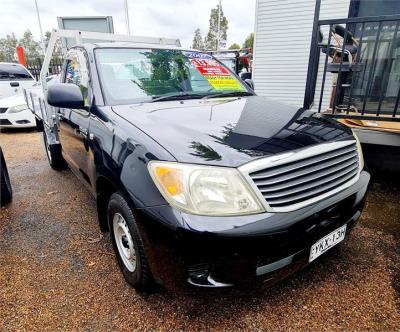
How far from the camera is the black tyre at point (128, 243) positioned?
1.68m

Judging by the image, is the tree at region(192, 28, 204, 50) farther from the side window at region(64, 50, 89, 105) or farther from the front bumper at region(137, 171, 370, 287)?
the front bumper at region(137, 171, 370, 287)

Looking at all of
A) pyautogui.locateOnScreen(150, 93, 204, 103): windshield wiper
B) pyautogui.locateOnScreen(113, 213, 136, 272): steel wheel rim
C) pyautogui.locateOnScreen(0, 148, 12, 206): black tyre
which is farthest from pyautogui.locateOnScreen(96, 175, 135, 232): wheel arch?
pyautogui.locateOnScreen(0, 148, 12, 206): black tyre

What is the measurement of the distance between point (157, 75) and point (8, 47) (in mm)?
63122

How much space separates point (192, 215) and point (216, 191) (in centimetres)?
17

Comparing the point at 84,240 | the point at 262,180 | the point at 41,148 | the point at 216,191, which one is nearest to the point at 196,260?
A: the point at 216,191

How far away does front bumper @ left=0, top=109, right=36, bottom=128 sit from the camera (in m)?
7.40

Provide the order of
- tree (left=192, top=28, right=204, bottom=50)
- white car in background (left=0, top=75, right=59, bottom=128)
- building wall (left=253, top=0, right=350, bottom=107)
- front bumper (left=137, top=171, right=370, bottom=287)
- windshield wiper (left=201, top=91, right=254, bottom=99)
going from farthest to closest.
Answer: tree (left=192, top=28, right=204, bottom=50) < white car in background (left=0, top=75, right=59, bottom=128) < building wall (left=253, top=0, right=350, bottom=107) < windshield wiper (left=201, top=91, right=254, bottom=99) < front bumper (left=137, top=171, right=370, bottom=287)

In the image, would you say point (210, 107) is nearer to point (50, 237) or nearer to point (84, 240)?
point (84, 240)

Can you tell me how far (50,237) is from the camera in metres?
2.75

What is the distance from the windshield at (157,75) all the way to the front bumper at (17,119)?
6.10 m

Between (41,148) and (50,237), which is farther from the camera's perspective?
(41,148)

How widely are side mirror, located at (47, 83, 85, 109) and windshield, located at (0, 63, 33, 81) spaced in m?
8.60

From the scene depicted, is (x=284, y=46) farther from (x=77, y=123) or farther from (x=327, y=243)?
(x=327, y=243)

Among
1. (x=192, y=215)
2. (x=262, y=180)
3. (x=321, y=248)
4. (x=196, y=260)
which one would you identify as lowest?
(x=321, y=248)
